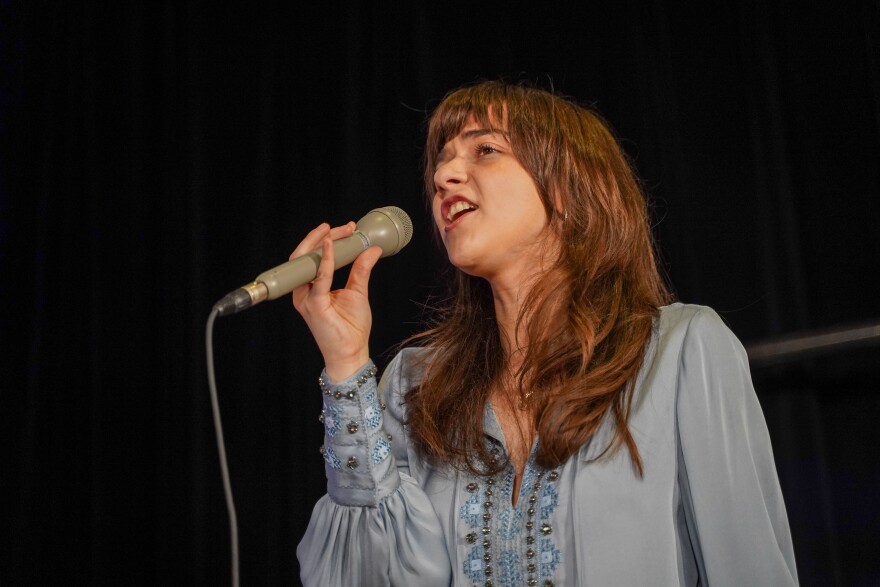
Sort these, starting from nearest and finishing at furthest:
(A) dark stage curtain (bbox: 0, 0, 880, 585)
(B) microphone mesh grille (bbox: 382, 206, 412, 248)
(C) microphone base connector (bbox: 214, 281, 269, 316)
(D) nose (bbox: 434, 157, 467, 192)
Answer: (C) microphone base connector (bbox: 214, 281, 269, 316) → (B) microphone mesh grille (bbox: 382, 206, 412, 248) → (D) nose (bbox: 434, 157, 467, 192) → (A) dark stage curtain (bbox: 0, 0, 880, 585)

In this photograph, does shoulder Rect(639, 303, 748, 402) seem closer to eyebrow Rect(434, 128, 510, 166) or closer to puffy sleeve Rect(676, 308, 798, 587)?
puffy sleeve Rect(676, 308, 798, 587)

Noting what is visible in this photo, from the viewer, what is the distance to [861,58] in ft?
6.54

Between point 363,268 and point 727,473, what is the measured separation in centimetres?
64

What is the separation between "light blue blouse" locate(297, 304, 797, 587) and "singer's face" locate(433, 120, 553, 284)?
259 mm

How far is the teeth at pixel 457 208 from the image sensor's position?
1533mm

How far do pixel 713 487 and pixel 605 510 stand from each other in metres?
0.16

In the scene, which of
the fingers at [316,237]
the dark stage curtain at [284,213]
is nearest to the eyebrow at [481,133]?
the fingers at [316,237]

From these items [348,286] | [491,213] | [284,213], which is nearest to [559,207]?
[491,213]

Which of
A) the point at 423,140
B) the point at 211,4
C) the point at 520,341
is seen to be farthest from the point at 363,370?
the point at 211,4

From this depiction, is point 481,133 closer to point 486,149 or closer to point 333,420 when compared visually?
point 486,149

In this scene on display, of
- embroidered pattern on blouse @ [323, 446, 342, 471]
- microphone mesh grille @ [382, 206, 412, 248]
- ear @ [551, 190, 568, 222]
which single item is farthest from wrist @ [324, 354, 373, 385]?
ear @ [551, 190, 568, 222]

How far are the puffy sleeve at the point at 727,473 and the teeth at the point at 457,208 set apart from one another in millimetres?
449

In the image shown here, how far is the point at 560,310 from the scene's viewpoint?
152cm

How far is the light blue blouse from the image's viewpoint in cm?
122
